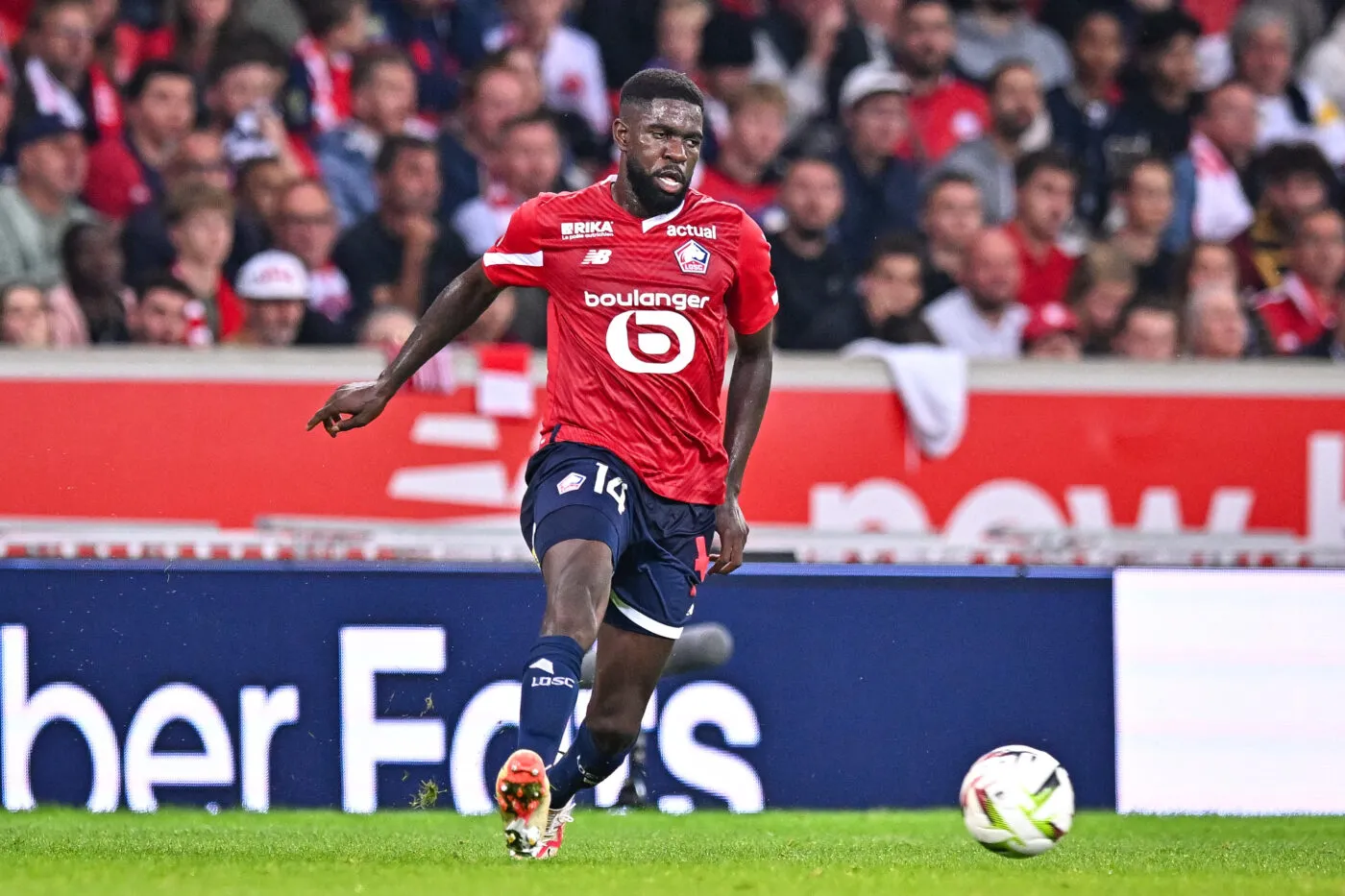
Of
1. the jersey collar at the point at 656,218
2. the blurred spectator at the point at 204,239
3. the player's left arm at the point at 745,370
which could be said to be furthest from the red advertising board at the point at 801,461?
the jersey collar at the point at 656,218

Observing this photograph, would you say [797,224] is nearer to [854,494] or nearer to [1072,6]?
[854,494]

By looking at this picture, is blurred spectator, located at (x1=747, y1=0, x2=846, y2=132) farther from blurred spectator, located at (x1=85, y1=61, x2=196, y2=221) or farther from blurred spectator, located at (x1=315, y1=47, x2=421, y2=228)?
blurred spectator, located at (x1=85, y1=61, x2=196, y2=221)

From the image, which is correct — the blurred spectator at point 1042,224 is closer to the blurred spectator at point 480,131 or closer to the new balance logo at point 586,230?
the blurred spectator at point 480,131

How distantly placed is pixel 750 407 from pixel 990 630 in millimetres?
2828

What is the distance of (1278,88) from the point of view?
47.2ft

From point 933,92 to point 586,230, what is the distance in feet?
25.1

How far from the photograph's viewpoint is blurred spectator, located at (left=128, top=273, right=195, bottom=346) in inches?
434

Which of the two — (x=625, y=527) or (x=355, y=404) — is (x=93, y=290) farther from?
(x=625, y=527)

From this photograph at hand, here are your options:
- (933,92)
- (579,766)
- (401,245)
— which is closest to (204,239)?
(401,245)

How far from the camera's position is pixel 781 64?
13.5 metres

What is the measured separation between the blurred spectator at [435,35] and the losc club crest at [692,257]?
22.7 ft

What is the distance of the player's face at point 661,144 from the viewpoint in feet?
20.6

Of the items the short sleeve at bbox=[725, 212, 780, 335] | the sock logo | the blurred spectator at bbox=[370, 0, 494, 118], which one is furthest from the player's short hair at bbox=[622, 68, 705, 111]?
the blurred spectator at bbox=[370, 0, 494, 118]

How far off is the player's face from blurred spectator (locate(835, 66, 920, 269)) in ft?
20.7
